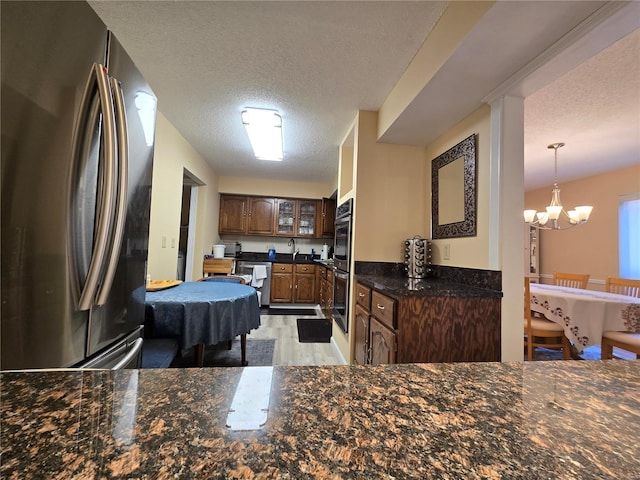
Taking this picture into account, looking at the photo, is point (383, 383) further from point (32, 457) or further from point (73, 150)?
point (73, 150)

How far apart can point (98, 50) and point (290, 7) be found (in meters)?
1.05

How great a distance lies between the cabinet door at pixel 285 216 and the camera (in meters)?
5.30

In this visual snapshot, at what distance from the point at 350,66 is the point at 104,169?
5.66 feet

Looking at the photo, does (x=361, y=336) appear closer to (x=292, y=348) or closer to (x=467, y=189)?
(x=292, y=348)

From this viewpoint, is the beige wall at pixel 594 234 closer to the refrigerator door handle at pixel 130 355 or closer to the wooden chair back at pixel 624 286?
the wooden chair back at pixel 624 286

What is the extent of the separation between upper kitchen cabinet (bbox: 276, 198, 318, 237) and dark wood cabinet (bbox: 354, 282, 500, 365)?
3.85 m

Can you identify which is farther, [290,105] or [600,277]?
[600,277]

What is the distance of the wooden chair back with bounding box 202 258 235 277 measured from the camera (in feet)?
14.4

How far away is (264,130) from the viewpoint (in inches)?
116

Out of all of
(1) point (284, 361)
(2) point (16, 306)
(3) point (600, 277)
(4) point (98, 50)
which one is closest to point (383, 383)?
(2) point (16, 306)

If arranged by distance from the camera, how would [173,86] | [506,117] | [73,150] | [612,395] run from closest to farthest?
1. [612,395]
2. [73,150]
3. [506,117]
4. [173,86]

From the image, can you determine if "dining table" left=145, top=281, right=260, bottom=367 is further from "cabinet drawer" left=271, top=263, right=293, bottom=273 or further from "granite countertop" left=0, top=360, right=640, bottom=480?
"cabinet drawer" left=271, top=263, right=293, bottom=273

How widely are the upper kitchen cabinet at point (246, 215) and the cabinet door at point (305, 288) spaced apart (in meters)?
1.06

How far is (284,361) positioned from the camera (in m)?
2.62
